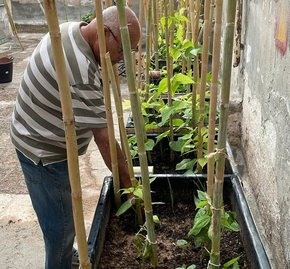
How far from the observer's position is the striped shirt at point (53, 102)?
4.17ft

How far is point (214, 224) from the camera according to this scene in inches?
37.4

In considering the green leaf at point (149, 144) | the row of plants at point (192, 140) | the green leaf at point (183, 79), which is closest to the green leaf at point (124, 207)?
the row of plants at point (192, 140)

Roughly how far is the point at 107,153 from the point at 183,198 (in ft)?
1.45

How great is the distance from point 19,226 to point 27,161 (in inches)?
35.0

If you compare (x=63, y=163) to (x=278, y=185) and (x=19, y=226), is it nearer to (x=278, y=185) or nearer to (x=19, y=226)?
(x=278, y=185)

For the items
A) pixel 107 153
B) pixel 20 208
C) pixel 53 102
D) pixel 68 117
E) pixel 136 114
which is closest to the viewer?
pixel 68 117

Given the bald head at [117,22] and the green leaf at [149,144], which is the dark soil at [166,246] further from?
the bald head at [117,22]

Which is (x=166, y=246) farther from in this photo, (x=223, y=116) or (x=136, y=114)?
(x=223, y=116)

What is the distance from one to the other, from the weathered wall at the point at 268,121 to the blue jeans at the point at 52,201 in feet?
2.47

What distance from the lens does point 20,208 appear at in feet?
7.89

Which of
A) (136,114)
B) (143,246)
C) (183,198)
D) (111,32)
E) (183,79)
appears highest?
(111,32)

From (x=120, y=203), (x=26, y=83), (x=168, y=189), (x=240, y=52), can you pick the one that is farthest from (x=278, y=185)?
(x=240, y=52)

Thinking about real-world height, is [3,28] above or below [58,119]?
below

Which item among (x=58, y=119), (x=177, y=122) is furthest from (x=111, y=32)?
(x=177, y=122)
